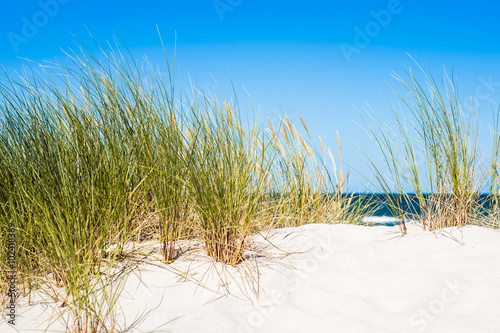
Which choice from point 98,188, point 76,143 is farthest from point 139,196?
point 76,143

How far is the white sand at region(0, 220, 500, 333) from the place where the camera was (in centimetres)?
133

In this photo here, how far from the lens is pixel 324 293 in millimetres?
1549

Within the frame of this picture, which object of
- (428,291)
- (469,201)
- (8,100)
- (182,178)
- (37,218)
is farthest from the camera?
(469,201)

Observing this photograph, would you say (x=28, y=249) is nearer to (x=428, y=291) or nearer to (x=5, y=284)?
(x=5, y=284)

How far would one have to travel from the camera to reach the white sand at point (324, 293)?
133 cm

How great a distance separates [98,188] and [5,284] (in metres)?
0.53

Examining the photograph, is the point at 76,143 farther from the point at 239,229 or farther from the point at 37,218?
the point at 239,229

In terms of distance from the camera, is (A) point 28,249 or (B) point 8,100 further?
(B) point 8,100

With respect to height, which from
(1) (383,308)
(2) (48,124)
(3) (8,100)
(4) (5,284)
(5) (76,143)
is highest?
(3) (8,100)

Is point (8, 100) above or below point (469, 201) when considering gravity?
above

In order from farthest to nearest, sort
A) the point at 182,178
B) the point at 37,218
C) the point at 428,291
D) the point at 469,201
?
1. the point at 469,201
2. the point at 182,178
3. the point at 428,291
4. the point at 37,218

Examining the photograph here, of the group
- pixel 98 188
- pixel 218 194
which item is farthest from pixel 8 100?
pixel 218 194

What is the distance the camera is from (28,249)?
1.55 metres

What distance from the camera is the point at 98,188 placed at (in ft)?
5.28
